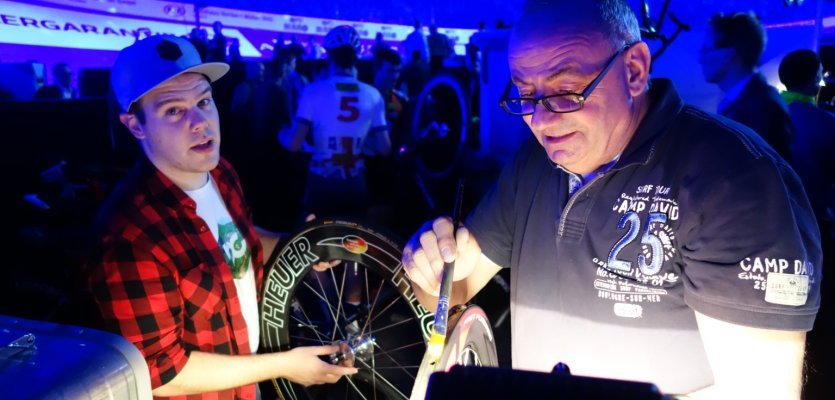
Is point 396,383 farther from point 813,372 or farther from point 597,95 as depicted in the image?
point 813,372

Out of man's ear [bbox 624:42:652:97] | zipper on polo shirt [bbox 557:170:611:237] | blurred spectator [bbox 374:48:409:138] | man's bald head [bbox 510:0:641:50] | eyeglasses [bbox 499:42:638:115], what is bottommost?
zipper on polo shirt [bbox 557:170:611:237]

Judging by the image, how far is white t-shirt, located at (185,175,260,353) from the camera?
2133 mm

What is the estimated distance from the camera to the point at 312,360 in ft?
7.36

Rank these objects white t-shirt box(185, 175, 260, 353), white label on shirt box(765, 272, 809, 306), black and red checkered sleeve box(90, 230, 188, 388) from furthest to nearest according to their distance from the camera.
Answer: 1. white t-shirt box(185, 175, 260, 353)
2. black and red checkered sleeve box(90, 230, 188, 388)
3. white label on shirt box(765, 272, 809, 306)

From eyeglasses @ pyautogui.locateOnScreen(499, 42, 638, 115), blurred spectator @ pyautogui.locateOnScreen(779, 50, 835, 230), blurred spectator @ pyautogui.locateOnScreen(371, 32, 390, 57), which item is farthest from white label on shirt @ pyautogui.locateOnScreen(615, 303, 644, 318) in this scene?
blurred spectator @ pyautogui.locateOnScreen(371, 32, 390, 57)

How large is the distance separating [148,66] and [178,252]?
25.9 inches

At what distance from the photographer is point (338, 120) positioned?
4512 millimetres

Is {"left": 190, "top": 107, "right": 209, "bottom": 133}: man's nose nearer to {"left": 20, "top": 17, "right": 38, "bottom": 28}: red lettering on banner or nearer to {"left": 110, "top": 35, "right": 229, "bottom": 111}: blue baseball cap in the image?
{"left": 110, "top": 35, "right": 229, "bottom": 111}: blue baseball cap

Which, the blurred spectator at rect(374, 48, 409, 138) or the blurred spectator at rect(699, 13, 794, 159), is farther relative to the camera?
the blurred spectator at rect(374, 48, 409, 138)

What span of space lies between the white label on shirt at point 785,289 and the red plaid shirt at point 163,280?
64.6 inches

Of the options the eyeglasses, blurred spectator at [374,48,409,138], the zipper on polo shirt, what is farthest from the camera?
blurred spectator at [374,48,409,138]

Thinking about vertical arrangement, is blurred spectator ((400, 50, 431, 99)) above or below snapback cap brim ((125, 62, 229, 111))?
above

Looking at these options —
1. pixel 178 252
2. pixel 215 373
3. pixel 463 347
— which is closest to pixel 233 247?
pixel 178 252

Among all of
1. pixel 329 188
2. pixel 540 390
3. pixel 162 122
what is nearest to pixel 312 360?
pixel 162 122
